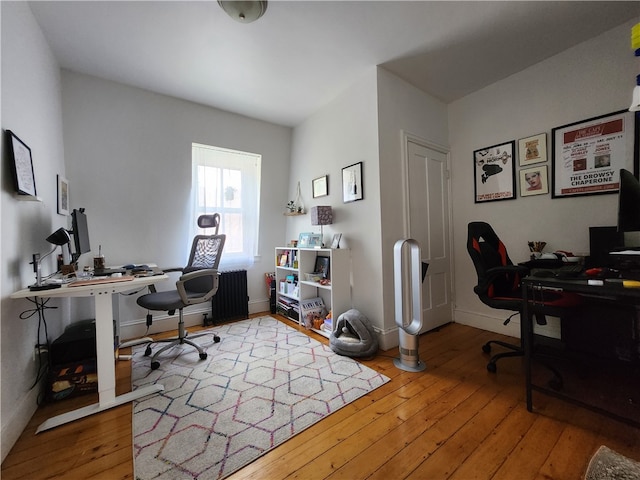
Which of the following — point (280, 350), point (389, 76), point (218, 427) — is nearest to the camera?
point (218, 427)

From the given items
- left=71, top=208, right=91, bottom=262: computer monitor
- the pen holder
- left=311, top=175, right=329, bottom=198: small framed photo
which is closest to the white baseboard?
the pen holder

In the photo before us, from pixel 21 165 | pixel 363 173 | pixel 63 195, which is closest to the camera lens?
Result: pixel 21 165

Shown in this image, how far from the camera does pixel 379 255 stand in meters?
2.34

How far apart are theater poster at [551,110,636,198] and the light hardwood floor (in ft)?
5.60

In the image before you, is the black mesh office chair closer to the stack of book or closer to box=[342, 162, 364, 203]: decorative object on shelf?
the stack of book

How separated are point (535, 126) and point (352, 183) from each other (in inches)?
70.1

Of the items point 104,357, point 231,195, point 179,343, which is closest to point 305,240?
point 231,195

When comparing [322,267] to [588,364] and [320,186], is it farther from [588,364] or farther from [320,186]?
[588,364]

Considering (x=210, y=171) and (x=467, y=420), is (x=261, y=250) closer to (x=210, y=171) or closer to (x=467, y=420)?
(x=210, y=171)

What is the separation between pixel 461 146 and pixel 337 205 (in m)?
1.61

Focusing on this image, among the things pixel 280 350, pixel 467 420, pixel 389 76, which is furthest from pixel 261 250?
pixel 467 420

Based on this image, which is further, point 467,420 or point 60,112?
point 60,112

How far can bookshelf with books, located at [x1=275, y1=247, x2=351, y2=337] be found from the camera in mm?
2535

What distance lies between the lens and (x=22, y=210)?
1.54 meters
